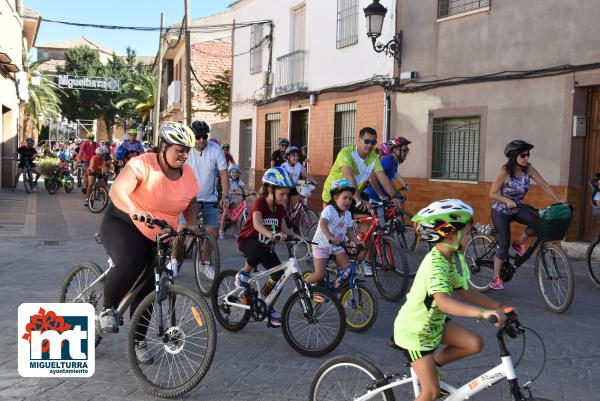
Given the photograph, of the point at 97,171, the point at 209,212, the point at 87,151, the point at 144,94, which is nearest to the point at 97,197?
the point at 97,171

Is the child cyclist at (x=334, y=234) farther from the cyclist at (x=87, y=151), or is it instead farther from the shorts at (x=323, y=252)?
the cyclist at (x=87, y=151)

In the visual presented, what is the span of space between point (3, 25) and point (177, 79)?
61.0 feet

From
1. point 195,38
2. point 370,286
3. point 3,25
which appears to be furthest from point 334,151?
point 195,38

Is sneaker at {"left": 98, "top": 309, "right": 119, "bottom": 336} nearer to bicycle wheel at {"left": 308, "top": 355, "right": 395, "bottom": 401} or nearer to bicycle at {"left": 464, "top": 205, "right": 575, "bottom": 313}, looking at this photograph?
bicycle wheel at {"left": 308, "top": 355, "right": 395, "bottom": 401}

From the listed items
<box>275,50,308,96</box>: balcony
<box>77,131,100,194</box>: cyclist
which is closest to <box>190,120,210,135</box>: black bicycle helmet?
<box>275,50,308,96</box>: balcony

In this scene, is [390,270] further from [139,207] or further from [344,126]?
[344,126]

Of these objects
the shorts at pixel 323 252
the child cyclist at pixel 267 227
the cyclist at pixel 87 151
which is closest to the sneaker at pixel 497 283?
the shorts at pixel 323 252

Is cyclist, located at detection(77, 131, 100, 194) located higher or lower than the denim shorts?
higher

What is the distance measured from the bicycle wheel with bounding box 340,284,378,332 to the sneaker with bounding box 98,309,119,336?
207 cm

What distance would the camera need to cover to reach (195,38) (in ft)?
109

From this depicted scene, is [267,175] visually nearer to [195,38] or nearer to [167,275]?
[167,275]

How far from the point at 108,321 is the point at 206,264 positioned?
2.83 meters

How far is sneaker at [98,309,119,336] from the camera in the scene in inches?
178

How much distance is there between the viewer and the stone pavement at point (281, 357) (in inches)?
171
